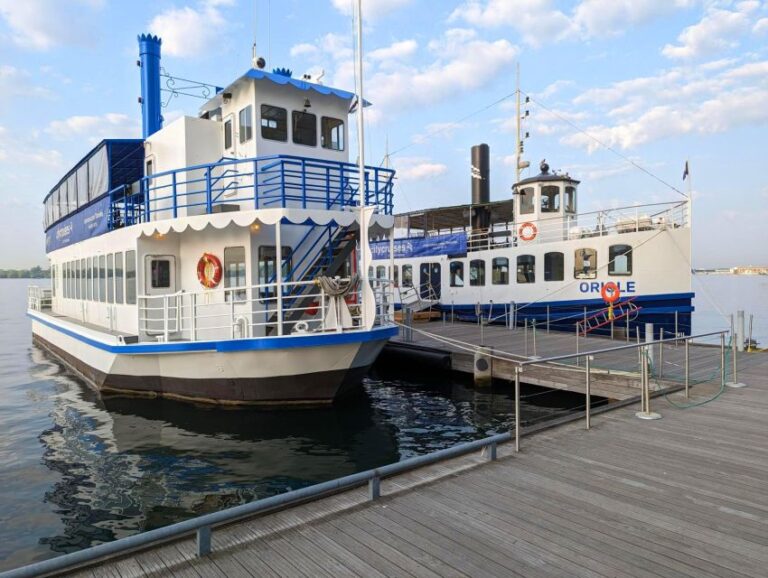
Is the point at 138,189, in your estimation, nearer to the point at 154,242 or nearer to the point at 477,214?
the point at 154,242

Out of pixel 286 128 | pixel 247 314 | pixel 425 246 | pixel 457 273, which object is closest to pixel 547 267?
pixel 457 273

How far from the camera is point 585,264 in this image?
20281mm

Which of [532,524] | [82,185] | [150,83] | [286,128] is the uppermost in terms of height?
[150,83]

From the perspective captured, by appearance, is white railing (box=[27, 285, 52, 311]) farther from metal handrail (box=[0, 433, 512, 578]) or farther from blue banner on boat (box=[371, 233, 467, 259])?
metal handrail (box=[0, 433, 512, 578])

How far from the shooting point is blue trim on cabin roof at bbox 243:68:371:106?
12070mm

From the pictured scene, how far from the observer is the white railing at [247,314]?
10.7 m

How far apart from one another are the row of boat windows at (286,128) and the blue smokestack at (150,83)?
210 inches

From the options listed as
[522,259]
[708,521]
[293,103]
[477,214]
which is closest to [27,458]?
[293,103]

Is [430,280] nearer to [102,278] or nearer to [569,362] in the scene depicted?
[569,362]

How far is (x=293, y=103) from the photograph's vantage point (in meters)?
13.1

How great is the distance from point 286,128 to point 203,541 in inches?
426

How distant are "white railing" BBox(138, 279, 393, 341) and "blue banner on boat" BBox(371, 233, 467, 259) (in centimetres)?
1299

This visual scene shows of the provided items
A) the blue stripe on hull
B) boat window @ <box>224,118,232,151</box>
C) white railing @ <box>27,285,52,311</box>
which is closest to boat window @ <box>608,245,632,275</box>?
the blue stripe on hull

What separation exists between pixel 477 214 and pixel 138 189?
1778 cm
